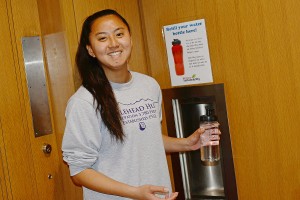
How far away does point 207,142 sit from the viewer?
1.85 m

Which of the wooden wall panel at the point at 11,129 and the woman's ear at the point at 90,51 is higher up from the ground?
the woman's ear at the point at 90,51

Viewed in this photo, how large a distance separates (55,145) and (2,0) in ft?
2.22

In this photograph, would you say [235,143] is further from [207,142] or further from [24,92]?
[24,92]

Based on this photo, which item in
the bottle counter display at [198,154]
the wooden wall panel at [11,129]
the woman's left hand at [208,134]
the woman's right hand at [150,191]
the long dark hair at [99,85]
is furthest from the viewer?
the bottle counter display at [198,154]

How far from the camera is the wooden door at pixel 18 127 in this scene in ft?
5.67

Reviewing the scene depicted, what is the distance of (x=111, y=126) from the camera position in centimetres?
161

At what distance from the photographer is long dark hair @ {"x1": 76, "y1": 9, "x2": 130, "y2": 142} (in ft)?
5.28

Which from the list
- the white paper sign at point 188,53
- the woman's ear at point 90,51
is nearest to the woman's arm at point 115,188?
the woman's ear at point 90,51

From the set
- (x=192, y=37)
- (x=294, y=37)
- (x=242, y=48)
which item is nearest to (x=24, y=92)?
(x=192, y=37)

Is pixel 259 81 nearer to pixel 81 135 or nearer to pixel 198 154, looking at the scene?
pixel 198 154

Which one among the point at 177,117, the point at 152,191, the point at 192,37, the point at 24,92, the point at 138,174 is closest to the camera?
the point at 152,191

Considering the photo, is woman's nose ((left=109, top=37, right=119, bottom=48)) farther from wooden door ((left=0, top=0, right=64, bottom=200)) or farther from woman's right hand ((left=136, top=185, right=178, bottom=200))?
woman's right hand ((left=136, top=185, right=178, bottom=200))

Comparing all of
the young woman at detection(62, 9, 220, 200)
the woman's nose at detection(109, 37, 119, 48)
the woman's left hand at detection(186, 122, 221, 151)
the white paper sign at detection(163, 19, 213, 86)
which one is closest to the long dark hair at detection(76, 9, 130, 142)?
the young woman at detection(62, 9, 220, 200)

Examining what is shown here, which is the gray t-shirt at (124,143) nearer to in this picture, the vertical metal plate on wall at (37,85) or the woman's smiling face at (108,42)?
the woman's smiling face at (108,42)
